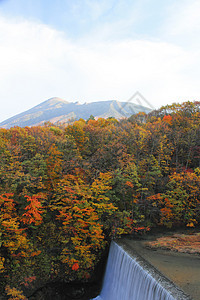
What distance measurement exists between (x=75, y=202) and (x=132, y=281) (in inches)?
317

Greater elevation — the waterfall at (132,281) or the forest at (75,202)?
the forest at (75,202)

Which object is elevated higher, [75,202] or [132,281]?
[75,202]

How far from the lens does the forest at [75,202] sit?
1841 cm

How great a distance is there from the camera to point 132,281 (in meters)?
14.6

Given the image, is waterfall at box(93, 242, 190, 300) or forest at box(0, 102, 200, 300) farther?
forest at box(0, 102, 200, 300)

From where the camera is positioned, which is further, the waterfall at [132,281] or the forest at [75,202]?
the forest at [75,202]

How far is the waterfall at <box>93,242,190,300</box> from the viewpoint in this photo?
1140cm

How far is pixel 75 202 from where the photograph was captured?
19828mm

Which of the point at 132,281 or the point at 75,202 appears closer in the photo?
the point at 132,281

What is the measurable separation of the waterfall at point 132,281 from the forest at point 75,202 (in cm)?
198

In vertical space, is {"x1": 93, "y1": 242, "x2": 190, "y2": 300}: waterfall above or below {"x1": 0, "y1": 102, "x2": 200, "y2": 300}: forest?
below

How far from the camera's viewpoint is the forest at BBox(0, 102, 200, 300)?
725 inches

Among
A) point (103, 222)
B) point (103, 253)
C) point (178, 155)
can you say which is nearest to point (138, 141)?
point (178, 155)

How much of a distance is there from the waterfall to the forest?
6.50ft
